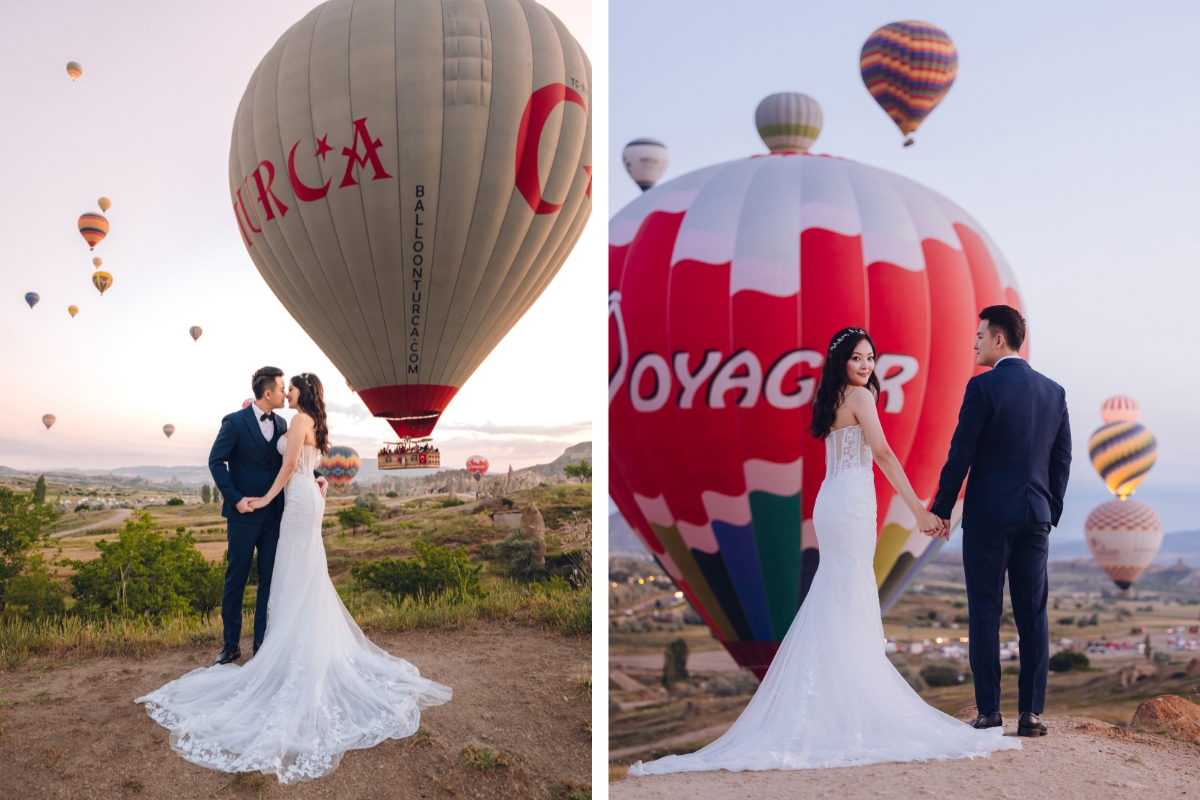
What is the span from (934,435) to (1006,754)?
5.00m

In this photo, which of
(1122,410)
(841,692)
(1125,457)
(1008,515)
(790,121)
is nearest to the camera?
(1008,515)

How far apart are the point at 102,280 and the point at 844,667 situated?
22.0 m

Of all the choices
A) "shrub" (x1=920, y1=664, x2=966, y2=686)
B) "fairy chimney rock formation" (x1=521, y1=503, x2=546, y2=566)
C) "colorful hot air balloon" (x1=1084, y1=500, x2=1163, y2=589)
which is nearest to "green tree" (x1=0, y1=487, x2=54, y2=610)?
"fairy chimney rock formation" (x1=521, y1=503, x2=546, y2=566)

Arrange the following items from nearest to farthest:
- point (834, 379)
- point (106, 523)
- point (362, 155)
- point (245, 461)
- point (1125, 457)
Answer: point (834, 379)
point (245, 461)
point (362, 155)
point (106, 523)
point (1125, 457)

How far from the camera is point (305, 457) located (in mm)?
5879

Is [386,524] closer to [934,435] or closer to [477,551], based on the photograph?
[477,551]

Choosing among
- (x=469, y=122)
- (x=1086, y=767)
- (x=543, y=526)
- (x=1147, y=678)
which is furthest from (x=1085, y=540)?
(x=1086, y=767)

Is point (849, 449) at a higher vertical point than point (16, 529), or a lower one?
higher

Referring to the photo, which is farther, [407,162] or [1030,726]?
[407,162]

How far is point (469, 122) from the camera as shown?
428 inches

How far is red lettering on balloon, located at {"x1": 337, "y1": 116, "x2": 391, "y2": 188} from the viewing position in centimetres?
1056

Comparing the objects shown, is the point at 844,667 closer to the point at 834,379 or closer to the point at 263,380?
the point at 834,379

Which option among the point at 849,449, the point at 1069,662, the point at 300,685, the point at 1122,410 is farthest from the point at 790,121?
the point at 1069,662

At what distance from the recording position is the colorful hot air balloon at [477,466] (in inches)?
1193
